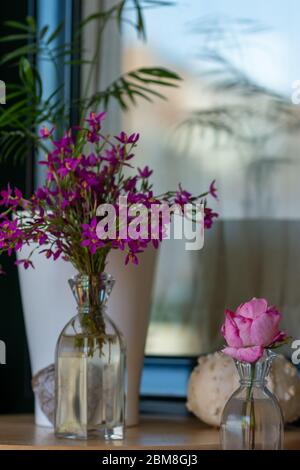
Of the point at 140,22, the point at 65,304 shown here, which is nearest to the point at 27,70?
the point at 140,22

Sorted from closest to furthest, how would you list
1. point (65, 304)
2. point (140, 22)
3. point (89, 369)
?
point (89, 369), point (65, 304), point (140, 22)

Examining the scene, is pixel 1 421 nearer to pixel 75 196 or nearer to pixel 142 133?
pixel 75 196

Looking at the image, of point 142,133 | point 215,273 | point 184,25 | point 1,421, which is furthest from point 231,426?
point 184,25

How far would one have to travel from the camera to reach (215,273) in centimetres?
197

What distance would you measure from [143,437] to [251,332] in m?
0.37

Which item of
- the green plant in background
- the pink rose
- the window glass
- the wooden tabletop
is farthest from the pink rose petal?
the window glass

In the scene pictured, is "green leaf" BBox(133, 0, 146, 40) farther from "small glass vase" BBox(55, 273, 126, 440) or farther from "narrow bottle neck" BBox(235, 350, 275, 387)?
"narrow bottle neck" BBox(235, 350, 275, 387)

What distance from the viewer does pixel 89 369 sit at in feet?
5.05

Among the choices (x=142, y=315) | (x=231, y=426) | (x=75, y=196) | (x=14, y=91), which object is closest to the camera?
(x=231, y=426)

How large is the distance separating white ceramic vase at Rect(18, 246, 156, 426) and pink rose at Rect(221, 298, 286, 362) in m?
0.36

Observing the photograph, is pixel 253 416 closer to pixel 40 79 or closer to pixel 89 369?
pixel 89 369

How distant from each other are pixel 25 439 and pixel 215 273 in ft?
1.92

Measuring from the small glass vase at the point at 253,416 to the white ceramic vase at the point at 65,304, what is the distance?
1.15 feet

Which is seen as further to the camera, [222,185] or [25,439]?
[222,185]
